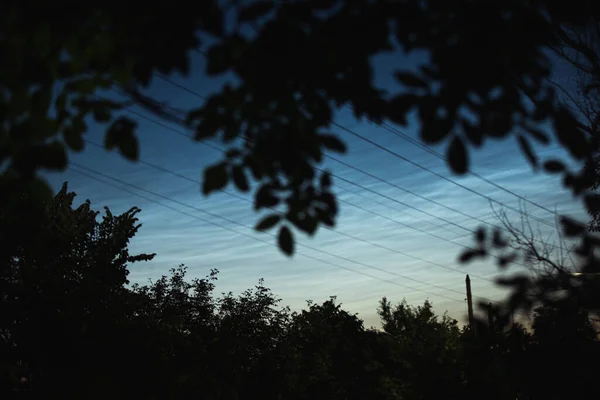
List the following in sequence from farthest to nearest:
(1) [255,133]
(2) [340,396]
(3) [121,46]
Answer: (2) [340,396] < (1) [255,133] < (3) [121,46]

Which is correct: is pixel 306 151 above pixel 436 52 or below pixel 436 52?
below

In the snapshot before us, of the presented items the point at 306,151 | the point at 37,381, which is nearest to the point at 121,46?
the point at 306,151

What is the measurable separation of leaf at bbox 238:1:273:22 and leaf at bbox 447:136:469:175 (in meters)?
0.98

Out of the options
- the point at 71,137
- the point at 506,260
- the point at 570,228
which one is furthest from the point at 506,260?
the point at 71,137

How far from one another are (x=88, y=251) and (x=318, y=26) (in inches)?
906

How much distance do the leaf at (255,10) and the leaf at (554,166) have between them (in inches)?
58.9

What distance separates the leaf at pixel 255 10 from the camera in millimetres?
2557

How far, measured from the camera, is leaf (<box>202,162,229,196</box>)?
2672 millimetres

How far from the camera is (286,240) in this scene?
2.71 meters

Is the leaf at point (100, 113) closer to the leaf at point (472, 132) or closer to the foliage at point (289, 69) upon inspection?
the foliage at point (289, 69)

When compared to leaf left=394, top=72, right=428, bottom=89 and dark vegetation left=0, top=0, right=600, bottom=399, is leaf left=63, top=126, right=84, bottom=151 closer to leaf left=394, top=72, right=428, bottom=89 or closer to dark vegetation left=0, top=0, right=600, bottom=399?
dark vegetation left=0, top=0, right=600, bottom=399

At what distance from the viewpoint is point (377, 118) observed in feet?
9.85

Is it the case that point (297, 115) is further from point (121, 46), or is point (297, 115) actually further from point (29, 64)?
point (29, 64)

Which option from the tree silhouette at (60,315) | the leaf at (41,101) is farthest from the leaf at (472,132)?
the tree silhouette at (60,315)
